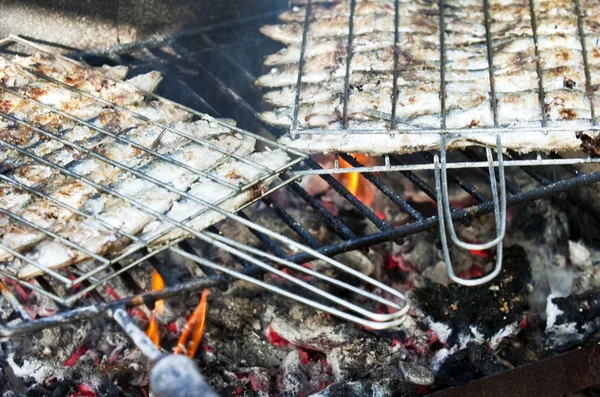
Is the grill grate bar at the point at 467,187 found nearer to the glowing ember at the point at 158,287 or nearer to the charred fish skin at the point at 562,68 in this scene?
the charred fish skin at the point at 562,68

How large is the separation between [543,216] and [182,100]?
2.33 meters

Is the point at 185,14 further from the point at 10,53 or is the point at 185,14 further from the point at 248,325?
the point at 248,325

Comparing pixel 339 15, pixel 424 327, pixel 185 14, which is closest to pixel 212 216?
pixel 424 327

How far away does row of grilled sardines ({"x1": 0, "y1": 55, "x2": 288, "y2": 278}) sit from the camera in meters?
2.73

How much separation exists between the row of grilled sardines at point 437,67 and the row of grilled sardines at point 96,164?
49 centimetres

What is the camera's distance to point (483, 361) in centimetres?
330

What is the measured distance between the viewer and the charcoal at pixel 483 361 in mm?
3252

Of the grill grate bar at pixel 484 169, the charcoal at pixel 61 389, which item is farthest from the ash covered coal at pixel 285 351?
the grill grate bar at pixel 484 169

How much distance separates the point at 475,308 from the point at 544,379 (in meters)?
0.65

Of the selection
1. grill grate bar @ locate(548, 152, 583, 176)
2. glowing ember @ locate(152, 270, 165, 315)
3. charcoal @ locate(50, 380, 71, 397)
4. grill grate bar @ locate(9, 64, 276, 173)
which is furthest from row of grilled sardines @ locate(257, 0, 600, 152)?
charcoal @ locate(50, 380, 71, 397)

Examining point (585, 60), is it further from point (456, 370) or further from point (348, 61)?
point (456, 370)

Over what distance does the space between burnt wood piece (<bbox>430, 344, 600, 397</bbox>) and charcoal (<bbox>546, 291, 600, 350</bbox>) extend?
38 cm

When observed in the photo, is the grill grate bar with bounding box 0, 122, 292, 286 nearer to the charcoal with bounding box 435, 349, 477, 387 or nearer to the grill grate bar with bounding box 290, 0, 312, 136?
the grill grate bar with bounding box 290, 0, 312, 136

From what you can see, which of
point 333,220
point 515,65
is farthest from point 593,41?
point 333,220
